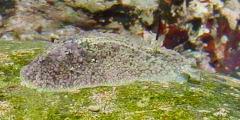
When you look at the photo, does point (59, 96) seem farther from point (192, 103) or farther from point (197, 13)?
point (197, 13)

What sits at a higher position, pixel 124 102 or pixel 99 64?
pixel 99 64

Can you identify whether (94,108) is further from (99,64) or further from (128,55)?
(128,55)

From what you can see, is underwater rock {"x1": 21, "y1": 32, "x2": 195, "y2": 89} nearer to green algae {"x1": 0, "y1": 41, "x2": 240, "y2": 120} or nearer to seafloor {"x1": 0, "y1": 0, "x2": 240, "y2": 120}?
seafloor {"x1": 0, "y1": 0, "x2": 240, "y2": 120}

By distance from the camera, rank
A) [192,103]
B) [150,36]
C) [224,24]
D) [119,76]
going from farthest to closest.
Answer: [224,24], [150,36], [119,76], [192,103]

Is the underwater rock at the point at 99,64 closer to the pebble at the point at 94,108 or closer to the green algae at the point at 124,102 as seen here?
the green algae at the point at 124,102

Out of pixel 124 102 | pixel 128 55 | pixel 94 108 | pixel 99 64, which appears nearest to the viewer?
pixel 94 108

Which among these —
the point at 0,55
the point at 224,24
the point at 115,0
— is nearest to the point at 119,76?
the point at 0,55

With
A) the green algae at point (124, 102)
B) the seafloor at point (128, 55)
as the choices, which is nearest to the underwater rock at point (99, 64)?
the seafloor at point (128, 55)

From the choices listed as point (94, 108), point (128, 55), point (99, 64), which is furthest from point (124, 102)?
point (128, 55)
